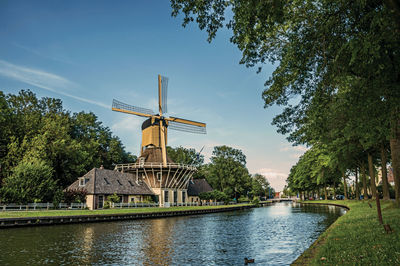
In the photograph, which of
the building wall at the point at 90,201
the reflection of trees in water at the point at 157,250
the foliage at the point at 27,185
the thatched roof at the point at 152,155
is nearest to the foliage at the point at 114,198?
the building wall at the point at 90,201

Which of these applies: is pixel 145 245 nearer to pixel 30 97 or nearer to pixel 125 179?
pixel 125 179

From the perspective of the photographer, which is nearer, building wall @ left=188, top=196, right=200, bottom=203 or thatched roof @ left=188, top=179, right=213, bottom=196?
building wall @ left=188, top=196, right=200, bottom=203

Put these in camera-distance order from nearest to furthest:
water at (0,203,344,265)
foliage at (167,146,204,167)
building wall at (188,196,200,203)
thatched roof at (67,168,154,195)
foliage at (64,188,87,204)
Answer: water at (0,203,344,265) < foliage at (64,188,87,204) < thatched roof at (67,168,154,195) < building wall at (188,196,200,203) < foliage at (167,146,204,167)

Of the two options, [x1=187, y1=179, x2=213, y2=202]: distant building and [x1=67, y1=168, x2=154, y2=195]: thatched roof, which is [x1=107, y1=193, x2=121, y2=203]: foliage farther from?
[x1=187, y1=179, x2=213, y2=202]: distant building

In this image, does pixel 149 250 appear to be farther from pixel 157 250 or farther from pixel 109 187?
pixel 109 187

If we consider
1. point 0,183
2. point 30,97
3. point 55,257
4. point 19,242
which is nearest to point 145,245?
point 55,257

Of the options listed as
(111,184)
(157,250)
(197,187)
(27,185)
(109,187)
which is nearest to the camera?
(157,250)

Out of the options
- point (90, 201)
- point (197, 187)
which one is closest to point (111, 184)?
point (90, 201)

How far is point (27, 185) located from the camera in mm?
32344

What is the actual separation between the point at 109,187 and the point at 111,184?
946mm

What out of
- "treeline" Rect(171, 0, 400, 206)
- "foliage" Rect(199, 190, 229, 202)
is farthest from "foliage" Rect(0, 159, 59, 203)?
"foliage" Rect(199, 190, 229, 202)

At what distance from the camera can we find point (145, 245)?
620 inches

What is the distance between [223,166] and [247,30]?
68158 mm

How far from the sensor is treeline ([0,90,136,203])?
3238 cm
